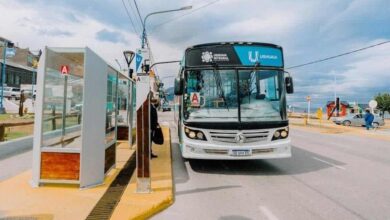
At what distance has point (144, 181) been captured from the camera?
6.13m

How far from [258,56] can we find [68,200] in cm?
553

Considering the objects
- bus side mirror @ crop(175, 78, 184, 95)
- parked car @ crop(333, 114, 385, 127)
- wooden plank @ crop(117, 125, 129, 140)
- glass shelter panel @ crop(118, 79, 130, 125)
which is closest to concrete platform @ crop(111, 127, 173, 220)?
bus side mirror @ crop(175, 78, 184, 95)

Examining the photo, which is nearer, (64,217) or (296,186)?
(64,217)

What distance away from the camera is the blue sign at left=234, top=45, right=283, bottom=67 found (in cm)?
846

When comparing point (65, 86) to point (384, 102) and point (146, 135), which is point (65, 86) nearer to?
point (146, 135)

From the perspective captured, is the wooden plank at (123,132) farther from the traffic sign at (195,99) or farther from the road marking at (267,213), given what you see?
the road marking at (267,213)

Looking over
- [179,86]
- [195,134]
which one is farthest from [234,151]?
[179,86]

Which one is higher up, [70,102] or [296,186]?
[70,102]

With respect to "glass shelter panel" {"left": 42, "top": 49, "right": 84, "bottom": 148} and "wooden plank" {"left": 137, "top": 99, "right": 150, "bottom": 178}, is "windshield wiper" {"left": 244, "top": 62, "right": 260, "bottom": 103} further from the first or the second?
"glass shelter panel" {"left": 42, "top": 49, "right": 84, "bottom": 148}

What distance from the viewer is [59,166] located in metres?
6.40

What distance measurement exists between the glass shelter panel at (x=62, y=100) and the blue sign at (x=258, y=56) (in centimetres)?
387

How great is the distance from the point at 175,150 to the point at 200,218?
309 inches

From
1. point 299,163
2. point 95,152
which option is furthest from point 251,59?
point 95,152

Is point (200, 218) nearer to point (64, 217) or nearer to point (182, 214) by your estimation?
point (182, 214)
